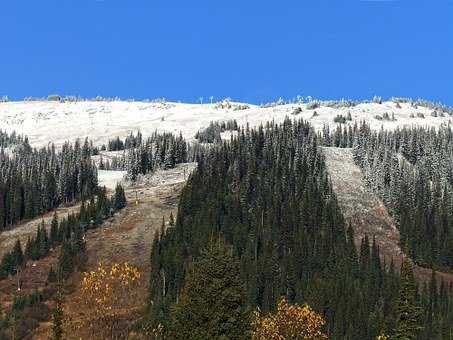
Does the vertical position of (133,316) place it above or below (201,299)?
below

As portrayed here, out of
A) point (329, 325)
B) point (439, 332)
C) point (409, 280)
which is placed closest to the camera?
point (409, 280)

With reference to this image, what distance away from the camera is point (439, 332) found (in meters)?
179

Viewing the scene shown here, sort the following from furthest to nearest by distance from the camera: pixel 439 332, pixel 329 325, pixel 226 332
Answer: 1. pixel 329 325
2. pixel 439 332
3. pixel 226 332

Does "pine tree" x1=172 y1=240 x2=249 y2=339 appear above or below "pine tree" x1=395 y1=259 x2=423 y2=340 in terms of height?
above

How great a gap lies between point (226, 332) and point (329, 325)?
138m

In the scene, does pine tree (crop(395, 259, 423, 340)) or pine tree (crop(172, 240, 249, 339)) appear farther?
pine tree (crop(395, 259, 423, 340))

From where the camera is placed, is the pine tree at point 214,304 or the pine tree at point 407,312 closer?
the pine tree at point 214,304

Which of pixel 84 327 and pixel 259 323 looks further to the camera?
pixel 84 327

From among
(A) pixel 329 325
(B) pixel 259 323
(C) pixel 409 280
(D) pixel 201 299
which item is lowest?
(A) pixel 329 325

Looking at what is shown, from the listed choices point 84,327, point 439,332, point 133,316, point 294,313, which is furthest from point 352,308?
point 294,313

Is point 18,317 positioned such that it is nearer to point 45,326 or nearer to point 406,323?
point 45,326

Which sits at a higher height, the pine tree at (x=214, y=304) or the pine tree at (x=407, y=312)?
the pine tree at (x=214, y=304)

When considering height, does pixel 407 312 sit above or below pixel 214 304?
below

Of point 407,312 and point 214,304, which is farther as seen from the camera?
point 407,312
